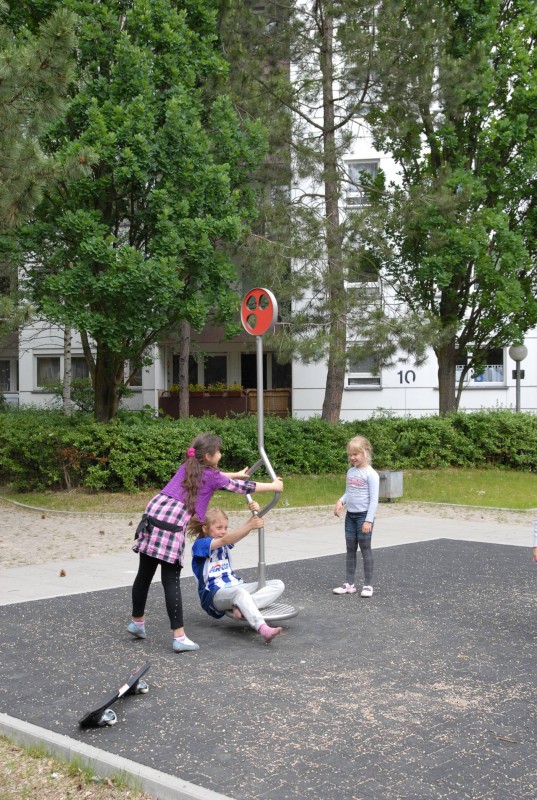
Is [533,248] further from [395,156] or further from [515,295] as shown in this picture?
[395,156]

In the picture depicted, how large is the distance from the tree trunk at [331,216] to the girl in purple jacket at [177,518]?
12.9m

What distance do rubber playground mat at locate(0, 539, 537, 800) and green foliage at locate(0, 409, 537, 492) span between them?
8.41 meters

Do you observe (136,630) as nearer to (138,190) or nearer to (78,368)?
(138,190)

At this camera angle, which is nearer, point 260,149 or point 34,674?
point 34,674

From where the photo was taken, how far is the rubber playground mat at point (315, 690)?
436 cm

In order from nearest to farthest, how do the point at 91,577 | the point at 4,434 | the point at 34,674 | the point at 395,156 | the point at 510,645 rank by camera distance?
1. the point at 34,674
2. the point at 510,645
3. the point at 91,577
4. the point at 4,434
5. the point at 395,156

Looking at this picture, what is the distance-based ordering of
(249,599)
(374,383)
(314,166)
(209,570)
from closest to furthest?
(249,599)
(209,570)
(314,166)
(374,383)

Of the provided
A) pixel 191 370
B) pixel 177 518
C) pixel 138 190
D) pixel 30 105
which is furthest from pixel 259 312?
pixel 191 370

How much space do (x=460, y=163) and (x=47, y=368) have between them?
64.0 ft

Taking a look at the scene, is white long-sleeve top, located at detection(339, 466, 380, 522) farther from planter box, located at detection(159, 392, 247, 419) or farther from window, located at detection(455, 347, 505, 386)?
window, located at detection(455, 347, 505, 386)

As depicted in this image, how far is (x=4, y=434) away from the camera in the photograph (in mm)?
18312

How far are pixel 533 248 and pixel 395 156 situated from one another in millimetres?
4194

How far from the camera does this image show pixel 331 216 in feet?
67.2

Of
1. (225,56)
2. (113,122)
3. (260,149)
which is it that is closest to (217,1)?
(225,56)
